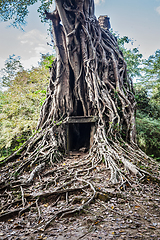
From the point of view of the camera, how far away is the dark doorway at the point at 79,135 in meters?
5.04

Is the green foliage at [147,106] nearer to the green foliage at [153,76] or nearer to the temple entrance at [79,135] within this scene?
the green foliage at [153,76]

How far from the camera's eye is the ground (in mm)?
1586

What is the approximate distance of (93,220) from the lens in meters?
1.78

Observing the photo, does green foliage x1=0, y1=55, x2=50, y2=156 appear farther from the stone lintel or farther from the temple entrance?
the stone lintel

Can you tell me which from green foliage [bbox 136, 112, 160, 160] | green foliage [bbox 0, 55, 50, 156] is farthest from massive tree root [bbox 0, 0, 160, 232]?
green foliage [bbox 0, 55, 50, 156]

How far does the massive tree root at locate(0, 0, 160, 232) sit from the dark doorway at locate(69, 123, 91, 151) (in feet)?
1.89

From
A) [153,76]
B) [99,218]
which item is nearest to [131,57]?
[153,76]

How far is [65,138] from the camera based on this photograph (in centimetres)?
423

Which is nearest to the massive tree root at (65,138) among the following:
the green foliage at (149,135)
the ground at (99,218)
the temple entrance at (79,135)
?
the ground at (99,218)

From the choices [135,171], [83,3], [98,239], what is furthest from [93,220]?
[83,3]

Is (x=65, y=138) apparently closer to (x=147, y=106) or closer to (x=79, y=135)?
(x=79, y=135)

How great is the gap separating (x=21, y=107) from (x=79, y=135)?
152 inches

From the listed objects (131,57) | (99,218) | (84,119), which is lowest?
(99,218)

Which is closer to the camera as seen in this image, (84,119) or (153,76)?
(84,119)
